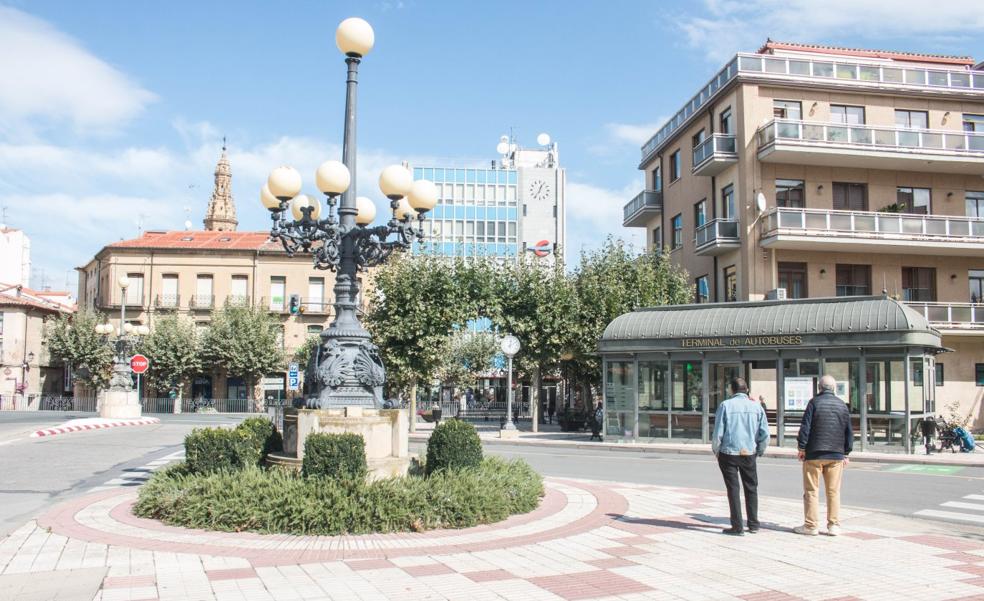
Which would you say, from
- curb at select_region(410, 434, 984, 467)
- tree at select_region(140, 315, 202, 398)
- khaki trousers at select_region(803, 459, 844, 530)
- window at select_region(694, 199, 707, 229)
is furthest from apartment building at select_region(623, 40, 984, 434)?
tree at select_region(140, 315, 202, 398)

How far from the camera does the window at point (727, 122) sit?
30520mm

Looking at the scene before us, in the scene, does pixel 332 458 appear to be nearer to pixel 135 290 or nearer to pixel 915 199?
pixel 915 199

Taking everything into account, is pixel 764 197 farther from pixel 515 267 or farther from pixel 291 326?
pixel 291 326

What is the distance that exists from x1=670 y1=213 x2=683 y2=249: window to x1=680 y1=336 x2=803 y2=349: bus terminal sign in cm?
1353

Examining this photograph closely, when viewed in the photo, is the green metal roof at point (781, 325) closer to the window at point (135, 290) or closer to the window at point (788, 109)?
the window at point (788, 109)

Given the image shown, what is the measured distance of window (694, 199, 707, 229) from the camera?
3328 cm

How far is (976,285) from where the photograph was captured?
100ft

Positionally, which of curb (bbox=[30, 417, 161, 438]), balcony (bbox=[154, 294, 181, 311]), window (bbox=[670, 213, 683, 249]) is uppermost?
window (bbox=[670, 213, 683, 249])

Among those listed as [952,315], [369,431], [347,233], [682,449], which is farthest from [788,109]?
[369,431]

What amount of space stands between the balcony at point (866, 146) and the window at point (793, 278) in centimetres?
384

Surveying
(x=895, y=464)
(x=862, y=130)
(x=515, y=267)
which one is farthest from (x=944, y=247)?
(x=515, y=267)

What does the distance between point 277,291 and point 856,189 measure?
39.6 m

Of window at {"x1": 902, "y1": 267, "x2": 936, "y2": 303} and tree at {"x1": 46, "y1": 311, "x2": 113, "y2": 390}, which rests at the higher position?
window at {"x1": 902, "y1": 267, "x2": 936, "y2": 303}

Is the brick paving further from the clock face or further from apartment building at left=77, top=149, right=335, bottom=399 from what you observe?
the clock face
